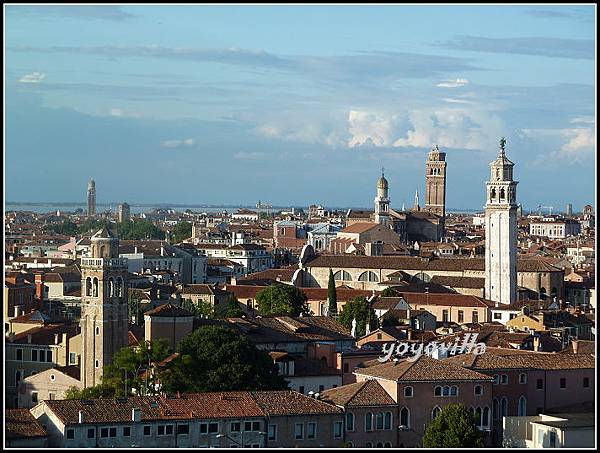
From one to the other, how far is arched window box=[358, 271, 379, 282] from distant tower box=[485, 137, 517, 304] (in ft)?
30.0

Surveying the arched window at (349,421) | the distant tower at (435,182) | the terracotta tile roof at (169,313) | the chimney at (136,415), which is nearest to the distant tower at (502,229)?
the terracotta tile roof at (169,313)

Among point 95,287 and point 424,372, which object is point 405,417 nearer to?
point 424,372

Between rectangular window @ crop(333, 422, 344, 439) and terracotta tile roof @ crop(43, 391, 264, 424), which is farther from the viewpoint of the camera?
rectangular window @ crop(333, 422, 344, 439)

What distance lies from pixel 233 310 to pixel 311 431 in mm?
18158

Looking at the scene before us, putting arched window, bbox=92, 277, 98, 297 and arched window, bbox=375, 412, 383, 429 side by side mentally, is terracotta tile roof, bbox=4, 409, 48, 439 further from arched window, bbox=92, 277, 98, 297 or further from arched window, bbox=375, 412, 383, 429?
arched window, bbox=92, 277, 98, 297

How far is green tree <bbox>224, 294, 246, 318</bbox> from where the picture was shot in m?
41.3

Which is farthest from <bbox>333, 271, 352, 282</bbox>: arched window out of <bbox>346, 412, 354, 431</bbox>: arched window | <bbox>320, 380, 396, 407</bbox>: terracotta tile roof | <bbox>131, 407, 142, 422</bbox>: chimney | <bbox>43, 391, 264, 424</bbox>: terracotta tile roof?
<bbox>131, 407, 142, 422</bbox>: chimney

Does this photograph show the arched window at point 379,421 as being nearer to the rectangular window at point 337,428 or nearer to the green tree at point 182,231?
the rectangular window at point 337,428

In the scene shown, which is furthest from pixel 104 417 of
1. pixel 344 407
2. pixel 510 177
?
pixel 510 177

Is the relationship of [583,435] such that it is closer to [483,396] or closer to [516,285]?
[483,396]

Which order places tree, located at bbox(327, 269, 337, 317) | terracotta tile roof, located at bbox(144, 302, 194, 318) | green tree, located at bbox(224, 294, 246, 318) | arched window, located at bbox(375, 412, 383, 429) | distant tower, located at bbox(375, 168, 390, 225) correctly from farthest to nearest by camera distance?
distant tower, located at bbox(375, 168, 390, 225), tree, located at bbox(327, 269, 337, 317), green tree, located at bbox(224, 294, 246, 318), terracotta tile roof, located at bbox(144, 302, 194, 318), arched window, located at bbox(375, 412, 383, 429)

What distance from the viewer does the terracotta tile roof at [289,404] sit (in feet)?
80.9

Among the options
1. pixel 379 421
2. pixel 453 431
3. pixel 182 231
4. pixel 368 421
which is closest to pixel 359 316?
pixel 379 421

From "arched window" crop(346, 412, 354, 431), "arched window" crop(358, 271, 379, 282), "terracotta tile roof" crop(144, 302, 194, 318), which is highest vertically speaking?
"terracotta tile roof" crop(144, 302, 194, 318)
